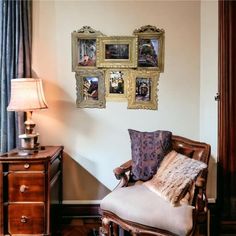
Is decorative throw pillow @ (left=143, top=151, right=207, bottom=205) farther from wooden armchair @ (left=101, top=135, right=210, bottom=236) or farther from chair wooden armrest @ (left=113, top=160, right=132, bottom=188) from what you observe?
chair wooden armrest @ (left=113, top=160, right=132, bottom=188)

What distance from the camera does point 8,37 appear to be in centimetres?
278

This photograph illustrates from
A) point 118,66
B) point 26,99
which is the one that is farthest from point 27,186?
point 118,66

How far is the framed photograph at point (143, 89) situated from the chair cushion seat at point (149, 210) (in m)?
1.00

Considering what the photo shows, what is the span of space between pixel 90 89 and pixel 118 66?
1.20 ft

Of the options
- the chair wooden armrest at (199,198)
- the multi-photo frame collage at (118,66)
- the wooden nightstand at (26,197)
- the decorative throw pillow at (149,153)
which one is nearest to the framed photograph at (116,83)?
the multi-photo frame collage at (118,66)

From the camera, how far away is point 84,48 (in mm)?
3010

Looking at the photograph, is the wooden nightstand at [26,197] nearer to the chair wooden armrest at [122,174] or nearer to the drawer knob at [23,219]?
the drawer knob at [23,219]

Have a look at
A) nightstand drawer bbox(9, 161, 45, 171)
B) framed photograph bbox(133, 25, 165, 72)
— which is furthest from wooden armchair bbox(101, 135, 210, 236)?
framed photograph bbox(133, 25, 165, 72)

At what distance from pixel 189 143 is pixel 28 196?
1422mm

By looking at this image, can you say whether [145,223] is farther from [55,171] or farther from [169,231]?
[55,171]

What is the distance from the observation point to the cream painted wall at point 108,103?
2996 mm

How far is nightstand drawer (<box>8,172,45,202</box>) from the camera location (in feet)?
7.79

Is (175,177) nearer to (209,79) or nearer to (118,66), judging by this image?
(209,79)

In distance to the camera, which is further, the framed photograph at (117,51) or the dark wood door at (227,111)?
the framed photograph at (117,51)
